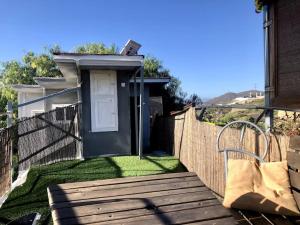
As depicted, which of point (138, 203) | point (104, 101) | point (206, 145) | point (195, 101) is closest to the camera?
point (138, 203)

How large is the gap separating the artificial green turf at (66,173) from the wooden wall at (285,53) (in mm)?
3509

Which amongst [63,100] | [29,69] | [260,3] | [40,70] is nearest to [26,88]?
[63,100]

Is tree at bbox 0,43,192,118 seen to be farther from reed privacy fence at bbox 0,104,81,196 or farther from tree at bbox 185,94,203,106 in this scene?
reed privacy fence at bbox 0,104,81,196

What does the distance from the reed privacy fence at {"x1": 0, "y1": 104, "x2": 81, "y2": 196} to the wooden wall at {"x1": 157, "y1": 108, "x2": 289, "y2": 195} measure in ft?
9.61

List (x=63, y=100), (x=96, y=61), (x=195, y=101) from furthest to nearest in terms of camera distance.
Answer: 1. (x=63, y=100)
2. (x=195, y=101)
3. (x=96, y=61)

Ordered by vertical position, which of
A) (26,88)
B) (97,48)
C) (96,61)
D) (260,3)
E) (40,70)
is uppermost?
(97,48)

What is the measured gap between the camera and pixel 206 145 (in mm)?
5609

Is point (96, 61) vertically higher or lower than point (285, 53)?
higher

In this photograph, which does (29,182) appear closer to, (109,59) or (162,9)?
(109,59)

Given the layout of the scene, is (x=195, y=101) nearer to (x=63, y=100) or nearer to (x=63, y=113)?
(x=63, y=113)

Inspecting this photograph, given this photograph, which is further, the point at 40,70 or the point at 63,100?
the point at 40,70

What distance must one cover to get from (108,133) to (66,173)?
2304mm

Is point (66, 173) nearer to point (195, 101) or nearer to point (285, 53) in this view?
point (195, 101)

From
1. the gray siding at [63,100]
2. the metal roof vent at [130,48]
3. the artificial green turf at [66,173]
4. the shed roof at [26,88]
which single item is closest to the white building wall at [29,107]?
the shed roof at [26,88]
